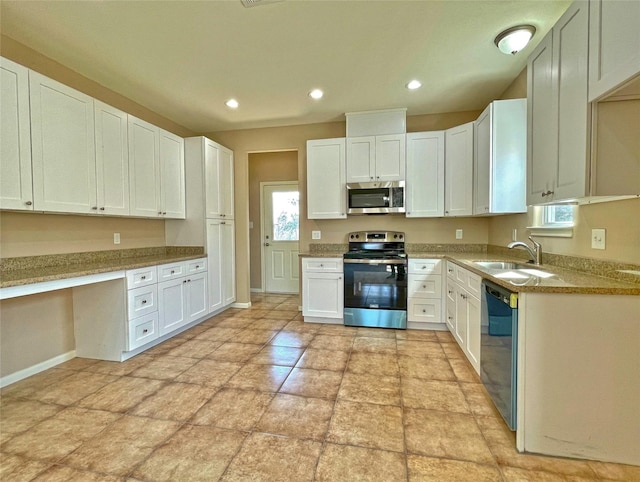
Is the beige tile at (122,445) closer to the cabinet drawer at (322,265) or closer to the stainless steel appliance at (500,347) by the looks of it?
the stainless steel appliance at (500,347)

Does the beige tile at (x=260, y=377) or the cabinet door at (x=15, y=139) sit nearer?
the cabinet door at (x=15, y=139)

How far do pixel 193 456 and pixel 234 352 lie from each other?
1.29 meters

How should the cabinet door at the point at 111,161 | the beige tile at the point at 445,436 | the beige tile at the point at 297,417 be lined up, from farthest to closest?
the cabinet door at the point at 111,161 → the beige tile at the point at 297,417 → the beige tile at the point at 445,436

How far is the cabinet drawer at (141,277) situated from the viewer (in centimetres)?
263

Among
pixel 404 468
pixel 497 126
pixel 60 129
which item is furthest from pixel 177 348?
pixel 497 126

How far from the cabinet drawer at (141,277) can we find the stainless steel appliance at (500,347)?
291 cm

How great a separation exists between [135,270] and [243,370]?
1.36 metres

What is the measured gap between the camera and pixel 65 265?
2.56 metres

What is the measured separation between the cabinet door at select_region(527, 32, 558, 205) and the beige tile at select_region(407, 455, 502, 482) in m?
1.56

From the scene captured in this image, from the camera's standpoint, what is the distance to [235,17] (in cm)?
204

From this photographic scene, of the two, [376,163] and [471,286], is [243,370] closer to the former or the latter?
[471,286]

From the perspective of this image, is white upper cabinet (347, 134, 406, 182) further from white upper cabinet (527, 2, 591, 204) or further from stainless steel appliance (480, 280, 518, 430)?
stainless steel appliance (480, 280, 518, 430)

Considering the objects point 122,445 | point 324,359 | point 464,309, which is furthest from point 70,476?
point 464,309

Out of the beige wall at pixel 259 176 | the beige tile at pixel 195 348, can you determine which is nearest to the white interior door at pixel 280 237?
the beige wall at pixel 259 176
